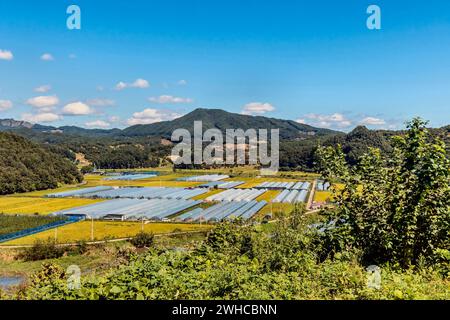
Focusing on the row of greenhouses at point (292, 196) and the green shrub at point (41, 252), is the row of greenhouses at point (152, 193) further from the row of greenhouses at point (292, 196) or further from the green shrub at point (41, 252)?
the green shrub at point (41, 252)

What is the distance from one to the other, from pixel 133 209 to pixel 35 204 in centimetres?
1789

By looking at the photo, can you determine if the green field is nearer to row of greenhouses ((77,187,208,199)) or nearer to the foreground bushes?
row of greenhouses ((77,187,208,199))

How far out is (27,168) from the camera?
265 ft

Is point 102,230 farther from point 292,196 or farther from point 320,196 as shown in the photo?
point 320,196

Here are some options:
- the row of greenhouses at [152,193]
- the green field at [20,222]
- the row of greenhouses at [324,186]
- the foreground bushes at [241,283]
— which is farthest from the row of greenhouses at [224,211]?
the foreground bushes at [241,283]

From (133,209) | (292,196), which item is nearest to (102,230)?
(133,209)

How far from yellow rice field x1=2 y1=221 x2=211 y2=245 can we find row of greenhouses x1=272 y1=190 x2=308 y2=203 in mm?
20110

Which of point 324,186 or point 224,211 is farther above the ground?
point 324,186

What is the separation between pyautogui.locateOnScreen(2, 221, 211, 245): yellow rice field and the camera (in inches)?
1319

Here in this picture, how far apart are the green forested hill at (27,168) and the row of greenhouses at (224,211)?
44.6m
